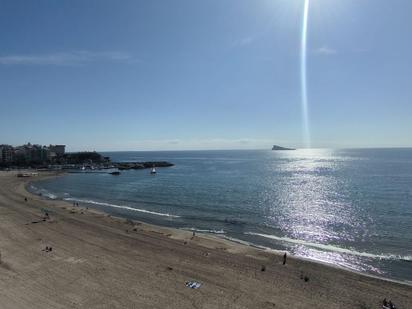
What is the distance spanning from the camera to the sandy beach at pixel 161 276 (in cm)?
2052

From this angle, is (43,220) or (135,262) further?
(43,220)

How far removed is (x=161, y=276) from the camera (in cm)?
2442

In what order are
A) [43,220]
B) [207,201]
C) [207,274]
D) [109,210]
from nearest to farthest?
1. [207,274]
2. [43,220]
3. [109,210]
4. [207,201]

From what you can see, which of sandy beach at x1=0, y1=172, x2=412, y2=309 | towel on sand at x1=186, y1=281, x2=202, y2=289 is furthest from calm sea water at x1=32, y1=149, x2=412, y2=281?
towel on sand at x1=186, y1=281, x2=202, y2=289

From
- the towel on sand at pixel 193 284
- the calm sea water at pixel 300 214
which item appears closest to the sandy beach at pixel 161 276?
the towel on sand at pixel 193 284

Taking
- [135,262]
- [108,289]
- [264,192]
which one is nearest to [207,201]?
[264,192]

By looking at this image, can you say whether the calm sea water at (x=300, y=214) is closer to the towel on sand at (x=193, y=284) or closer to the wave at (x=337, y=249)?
the wave at (x=337, y=249)

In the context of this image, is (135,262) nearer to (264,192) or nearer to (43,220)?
(43,220)

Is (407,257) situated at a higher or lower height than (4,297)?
lower

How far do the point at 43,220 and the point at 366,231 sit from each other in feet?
130

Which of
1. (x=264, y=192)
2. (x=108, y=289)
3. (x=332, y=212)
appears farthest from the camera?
(x=264, y=192)

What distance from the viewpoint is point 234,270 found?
26.1m

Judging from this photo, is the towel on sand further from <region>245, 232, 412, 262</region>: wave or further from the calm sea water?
<region>245, 232, 412, 262</region>: wave

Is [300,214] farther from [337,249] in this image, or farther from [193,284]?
[193,284]
